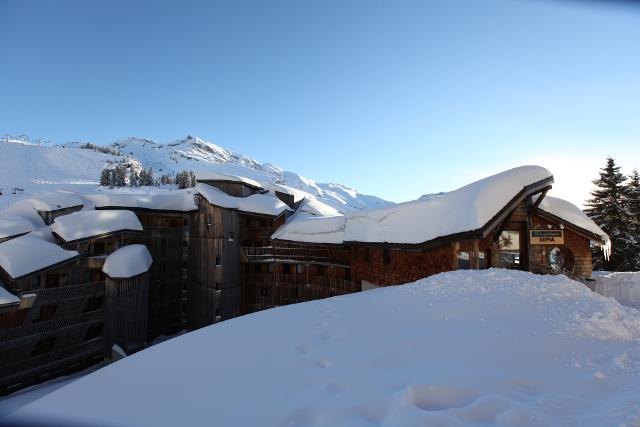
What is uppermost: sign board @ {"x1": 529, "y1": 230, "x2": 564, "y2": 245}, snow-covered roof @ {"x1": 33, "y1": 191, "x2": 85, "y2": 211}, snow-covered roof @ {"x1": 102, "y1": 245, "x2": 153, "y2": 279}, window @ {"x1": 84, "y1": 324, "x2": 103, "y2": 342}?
snow-covered roof @ {"x1": 33, "y1": 191, "x2": 85, "y2": 211}

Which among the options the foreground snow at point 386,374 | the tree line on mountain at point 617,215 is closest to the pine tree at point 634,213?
the tree line on mountain at point 617,215

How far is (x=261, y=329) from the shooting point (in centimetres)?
598

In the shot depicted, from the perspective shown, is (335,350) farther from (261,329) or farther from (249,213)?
(249,213)

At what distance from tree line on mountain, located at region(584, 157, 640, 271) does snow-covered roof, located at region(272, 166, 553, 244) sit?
1941 cm

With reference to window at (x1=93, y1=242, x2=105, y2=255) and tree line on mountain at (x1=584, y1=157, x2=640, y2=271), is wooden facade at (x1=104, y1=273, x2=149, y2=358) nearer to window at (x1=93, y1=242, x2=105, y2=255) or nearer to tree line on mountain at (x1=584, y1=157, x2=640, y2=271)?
window at (x1=93, y1=242, x2=105, y2=255)

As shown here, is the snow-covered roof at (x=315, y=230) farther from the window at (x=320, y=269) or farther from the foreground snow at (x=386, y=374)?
the foreground snow at (x=386, y=374)

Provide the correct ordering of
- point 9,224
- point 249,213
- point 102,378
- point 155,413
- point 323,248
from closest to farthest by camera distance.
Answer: point 155,413 < point 102,378 < point 9,224 < point 323,248 < point 249,213

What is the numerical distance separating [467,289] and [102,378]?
8049 millimetres

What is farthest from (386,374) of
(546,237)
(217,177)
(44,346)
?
(217,177)

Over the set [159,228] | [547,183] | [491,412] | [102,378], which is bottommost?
[102,378]

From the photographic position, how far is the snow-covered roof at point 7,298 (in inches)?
614

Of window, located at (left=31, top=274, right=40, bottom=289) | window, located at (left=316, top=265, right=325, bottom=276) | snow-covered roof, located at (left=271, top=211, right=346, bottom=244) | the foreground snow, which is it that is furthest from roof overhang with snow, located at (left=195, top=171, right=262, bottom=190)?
the foreground snow

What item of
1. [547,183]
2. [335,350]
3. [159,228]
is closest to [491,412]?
[335,350]

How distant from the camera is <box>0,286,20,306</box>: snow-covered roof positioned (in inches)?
614
